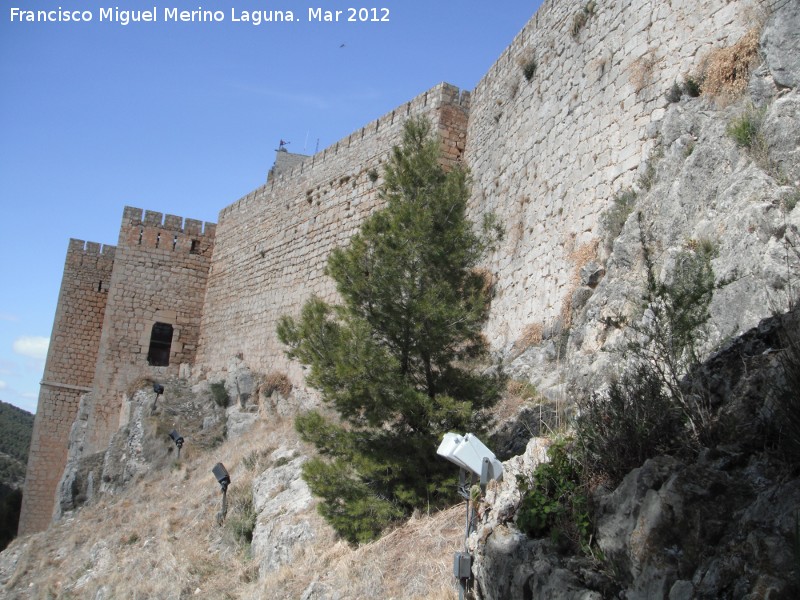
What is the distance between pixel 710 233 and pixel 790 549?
11.7 ft

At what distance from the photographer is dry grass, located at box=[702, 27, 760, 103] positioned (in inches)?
261

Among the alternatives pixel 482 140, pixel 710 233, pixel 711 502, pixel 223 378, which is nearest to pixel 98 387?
pixel 223 378

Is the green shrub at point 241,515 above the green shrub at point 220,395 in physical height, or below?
below

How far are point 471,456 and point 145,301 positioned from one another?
16509 mm

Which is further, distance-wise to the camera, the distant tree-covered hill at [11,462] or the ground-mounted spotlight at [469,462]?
the distant tree-covered hill at [11,462]

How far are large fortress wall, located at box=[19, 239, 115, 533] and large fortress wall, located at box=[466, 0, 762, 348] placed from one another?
13.8 metres

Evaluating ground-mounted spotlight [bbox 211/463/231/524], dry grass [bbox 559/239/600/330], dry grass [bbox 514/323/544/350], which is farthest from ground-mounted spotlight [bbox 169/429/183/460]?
dry grass [bbox 559/239/600/330]

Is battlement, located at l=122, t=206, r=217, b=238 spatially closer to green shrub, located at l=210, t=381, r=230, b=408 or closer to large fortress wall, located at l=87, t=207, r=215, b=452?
large fortress wall, located at l=87, t=207, r=215, b=452

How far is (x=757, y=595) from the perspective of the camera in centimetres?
269

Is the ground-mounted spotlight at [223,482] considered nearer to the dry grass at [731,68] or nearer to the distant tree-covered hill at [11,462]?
the dry grass at [731,68]

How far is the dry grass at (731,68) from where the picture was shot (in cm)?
663

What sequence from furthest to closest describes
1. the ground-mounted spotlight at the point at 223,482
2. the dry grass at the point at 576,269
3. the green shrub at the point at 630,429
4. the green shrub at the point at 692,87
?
1. the ground-mounted spotlight at the point at 223,482
2. the dry grass at the point at 576,269
3. the green shrub at the point at 692,87
4. the green shrub at the point at 630,429

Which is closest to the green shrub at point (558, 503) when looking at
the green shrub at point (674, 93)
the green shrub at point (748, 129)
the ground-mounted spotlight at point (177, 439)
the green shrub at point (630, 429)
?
the green shrub at point (630, 429)

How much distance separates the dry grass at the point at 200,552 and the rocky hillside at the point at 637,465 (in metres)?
0.04
